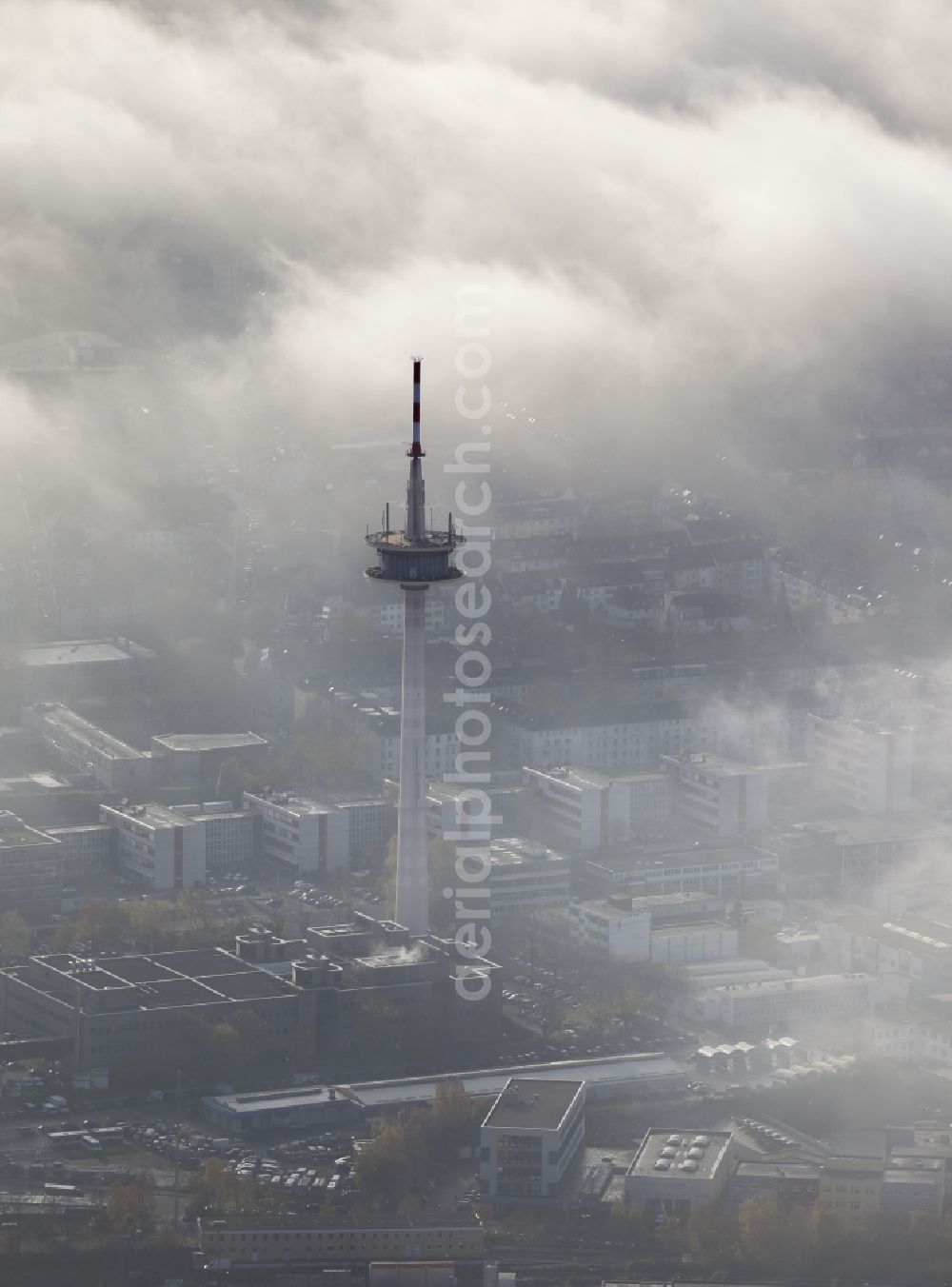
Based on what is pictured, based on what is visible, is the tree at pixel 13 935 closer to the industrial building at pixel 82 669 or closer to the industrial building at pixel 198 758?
the industrial building at pixel 198 758

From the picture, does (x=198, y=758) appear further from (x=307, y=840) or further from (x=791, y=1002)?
(x=791, y=1002)

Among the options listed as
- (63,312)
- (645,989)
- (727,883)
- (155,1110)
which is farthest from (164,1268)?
(63,312)

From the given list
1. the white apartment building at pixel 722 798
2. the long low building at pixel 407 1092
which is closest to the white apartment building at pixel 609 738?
the white apartment building at pixel 722 798

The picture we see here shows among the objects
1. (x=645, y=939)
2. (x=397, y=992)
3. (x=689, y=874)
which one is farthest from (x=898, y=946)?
(x=397, y=992)

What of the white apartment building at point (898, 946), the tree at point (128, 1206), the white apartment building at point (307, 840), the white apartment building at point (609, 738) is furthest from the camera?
the white apartment building at point (609, 738)

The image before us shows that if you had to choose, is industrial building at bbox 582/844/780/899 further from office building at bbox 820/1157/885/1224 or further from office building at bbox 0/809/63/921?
office building at bbox 820/1157/885/1224
